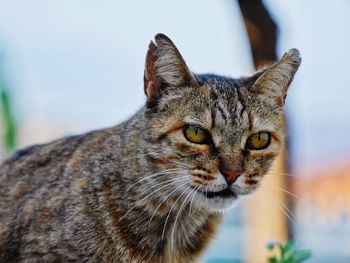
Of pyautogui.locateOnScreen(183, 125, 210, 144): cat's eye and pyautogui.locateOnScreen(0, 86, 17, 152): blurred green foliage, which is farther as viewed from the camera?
pyautogui.locateOnScreen(0, 86, 17, 152): blurred green foliage

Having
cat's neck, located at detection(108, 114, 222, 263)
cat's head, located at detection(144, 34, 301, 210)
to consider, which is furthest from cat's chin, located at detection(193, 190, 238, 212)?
cat's neck, located at detection(108, 114, 222, 263)

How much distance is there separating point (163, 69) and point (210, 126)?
27 cm

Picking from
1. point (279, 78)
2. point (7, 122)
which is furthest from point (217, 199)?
point (7, 122)

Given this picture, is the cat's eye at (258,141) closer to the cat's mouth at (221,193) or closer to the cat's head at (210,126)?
the cat's head at (210,126)

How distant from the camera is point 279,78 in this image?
2.29 meters

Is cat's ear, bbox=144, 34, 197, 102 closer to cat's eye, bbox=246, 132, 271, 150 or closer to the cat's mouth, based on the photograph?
cat's eye, bbox=246, 132, 271, 150

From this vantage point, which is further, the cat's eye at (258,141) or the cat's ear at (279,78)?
the cat's ear at (279,78)

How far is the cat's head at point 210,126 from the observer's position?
204 centimetres

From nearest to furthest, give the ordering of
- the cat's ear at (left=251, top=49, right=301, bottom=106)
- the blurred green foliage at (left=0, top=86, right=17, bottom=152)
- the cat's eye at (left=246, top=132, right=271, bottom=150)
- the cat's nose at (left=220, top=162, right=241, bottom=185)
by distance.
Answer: the cat's nose at (left=220, top=162, right=241, bottom=185), the cat's eye at (left=246, top=132, right=271, bottom=150), the cat's ear at (left=251, top=49, right=301, bottom=106), the blurred green foliage at (left=0, top=86, right=17, bottom=152)

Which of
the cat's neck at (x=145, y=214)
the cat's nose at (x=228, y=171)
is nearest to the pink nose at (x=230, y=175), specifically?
the cat's nose at (x=228, y=171)

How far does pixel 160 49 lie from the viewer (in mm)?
2154

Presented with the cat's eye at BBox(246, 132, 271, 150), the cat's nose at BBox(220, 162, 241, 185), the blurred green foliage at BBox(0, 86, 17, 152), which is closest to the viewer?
the cat's nose at BBox(220, 162, 241, 185)

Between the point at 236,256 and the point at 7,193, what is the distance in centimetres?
275

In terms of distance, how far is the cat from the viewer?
6.82 ft
